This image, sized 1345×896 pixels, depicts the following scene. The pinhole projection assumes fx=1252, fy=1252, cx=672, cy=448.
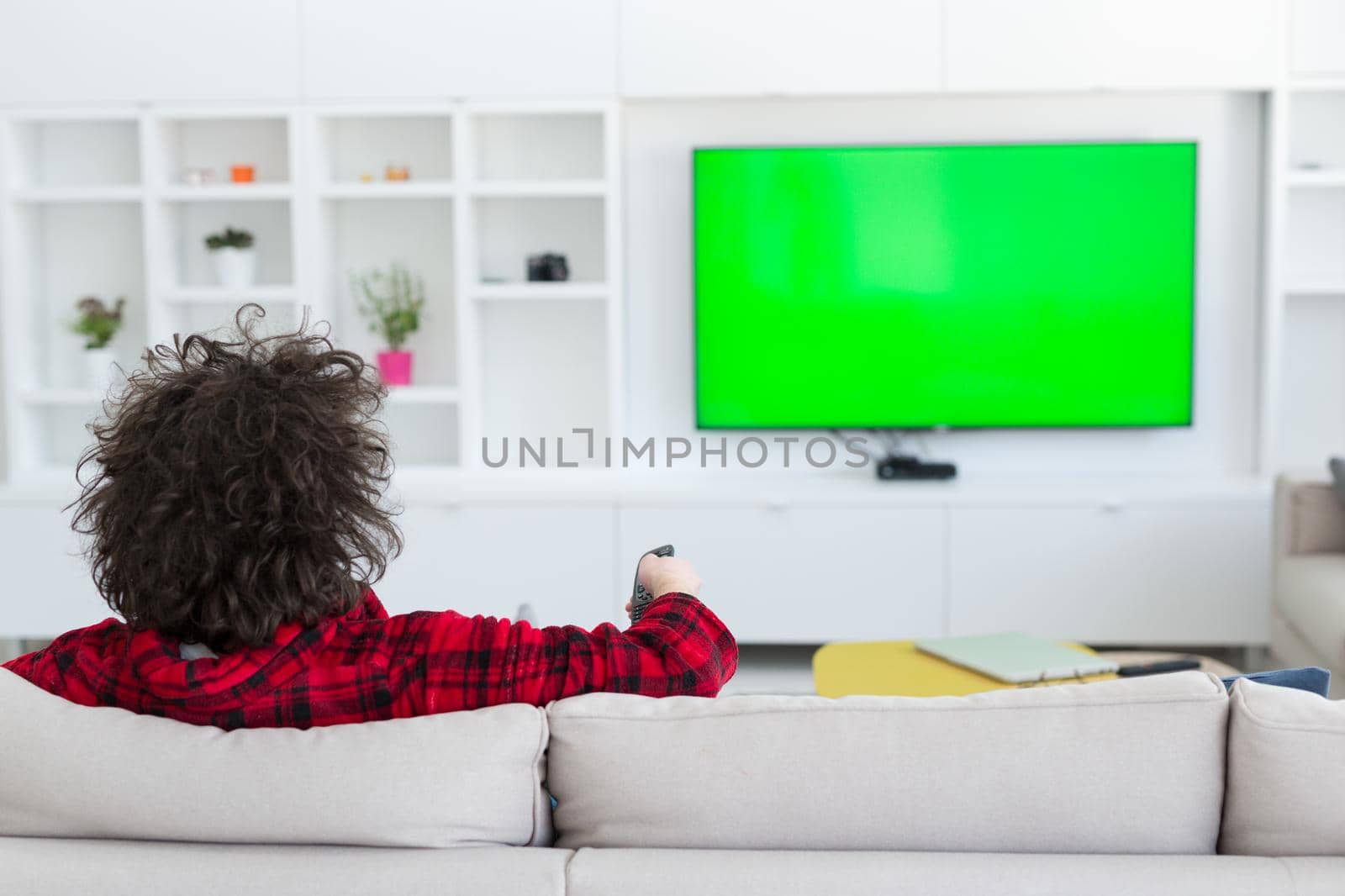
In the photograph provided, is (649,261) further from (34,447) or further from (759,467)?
(34,447)

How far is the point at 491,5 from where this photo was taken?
3812 millimetres

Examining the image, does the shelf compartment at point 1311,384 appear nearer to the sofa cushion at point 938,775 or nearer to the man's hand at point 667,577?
the man's hand at point 667,577

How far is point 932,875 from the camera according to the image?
942 millimetres

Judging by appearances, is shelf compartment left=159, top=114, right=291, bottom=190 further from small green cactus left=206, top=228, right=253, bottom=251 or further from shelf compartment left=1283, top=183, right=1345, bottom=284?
shelf compartment left=1283, top=183, right=1345, bottom=284

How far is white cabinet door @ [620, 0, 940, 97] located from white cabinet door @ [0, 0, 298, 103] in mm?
1103

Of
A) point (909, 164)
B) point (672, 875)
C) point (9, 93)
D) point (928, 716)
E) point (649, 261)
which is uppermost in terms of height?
point (9, 93)

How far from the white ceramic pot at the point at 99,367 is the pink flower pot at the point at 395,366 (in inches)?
34.6

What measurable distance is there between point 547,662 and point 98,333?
3.48 metres

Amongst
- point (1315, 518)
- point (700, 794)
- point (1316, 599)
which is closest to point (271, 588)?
point (700, 794)

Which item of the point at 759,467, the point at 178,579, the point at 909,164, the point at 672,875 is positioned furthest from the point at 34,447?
the point at 672,875

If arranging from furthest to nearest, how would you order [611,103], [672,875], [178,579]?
[611,103] → [178,579] → [672,875]

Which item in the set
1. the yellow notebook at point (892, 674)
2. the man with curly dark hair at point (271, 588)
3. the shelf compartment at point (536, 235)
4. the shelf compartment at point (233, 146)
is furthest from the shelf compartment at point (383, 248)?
the man with curly dark hair at point (271, 588)

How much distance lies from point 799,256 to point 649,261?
0.49 metres

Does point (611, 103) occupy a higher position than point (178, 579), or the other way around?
A: point (611, 103)
